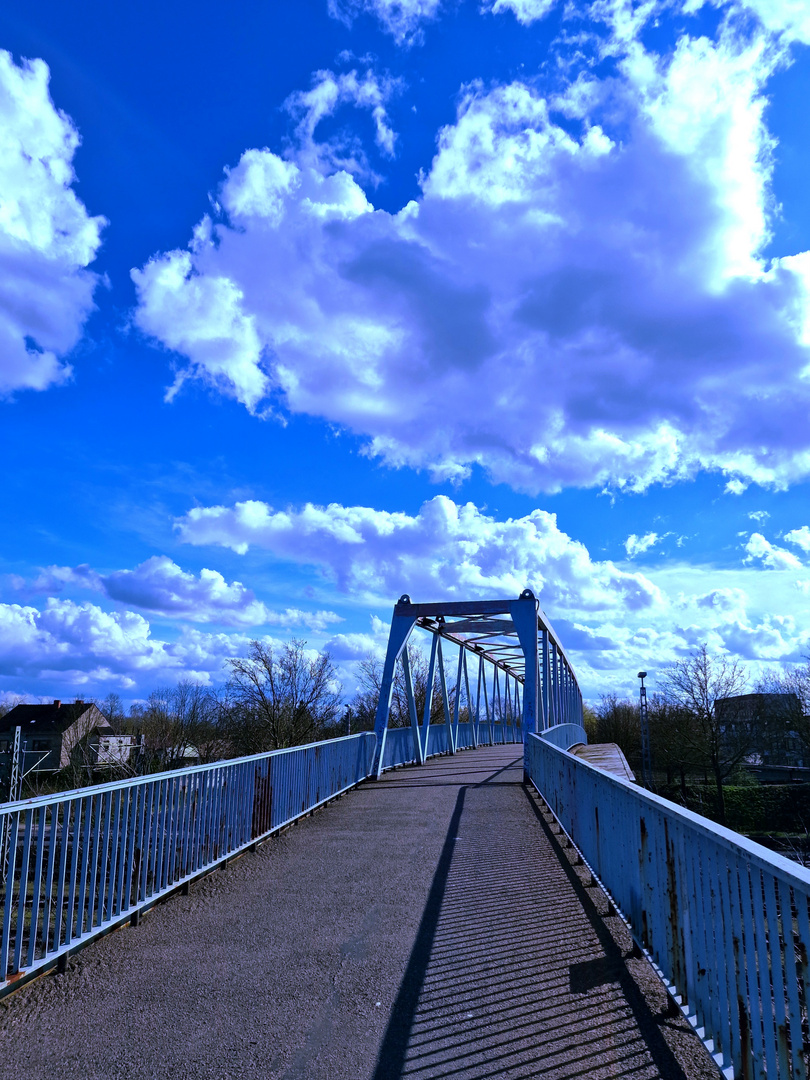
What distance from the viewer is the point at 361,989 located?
13.6 feet

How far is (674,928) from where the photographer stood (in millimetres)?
3740

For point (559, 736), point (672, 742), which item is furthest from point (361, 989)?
point (672, 742)

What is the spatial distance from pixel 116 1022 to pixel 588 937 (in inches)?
124

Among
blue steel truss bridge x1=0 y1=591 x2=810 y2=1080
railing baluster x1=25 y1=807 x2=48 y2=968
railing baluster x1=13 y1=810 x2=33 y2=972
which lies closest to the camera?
blue steel truss bridge x1=0 y1=591 x2=810 y2=1080

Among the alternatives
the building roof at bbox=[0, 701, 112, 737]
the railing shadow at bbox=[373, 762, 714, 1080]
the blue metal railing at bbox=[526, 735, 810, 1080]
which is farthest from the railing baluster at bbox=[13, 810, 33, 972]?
the building roof at bbox=[0, 701, 112, 737]

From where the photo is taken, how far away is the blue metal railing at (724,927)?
8.29 feet

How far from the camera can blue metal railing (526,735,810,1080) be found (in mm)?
2527

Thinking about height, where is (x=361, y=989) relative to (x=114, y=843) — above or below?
below

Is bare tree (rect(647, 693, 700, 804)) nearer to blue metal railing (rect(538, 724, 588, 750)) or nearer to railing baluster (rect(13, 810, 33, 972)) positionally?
blue metal railing (rect(538, 724, 588, 750))

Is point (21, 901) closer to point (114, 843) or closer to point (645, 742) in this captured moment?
point (114, 843)

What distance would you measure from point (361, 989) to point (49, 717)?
7513 cm

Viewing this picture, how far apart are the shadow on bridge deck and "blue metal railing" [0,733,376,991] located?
207mm

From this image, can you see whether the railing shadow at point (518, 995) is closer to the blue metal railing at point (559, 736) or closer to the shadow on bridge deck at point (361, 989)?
the shadow on bridge deck at point (361, 989)

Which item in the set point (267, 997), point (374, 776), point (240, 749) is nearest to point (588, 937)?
point (267, 997)
